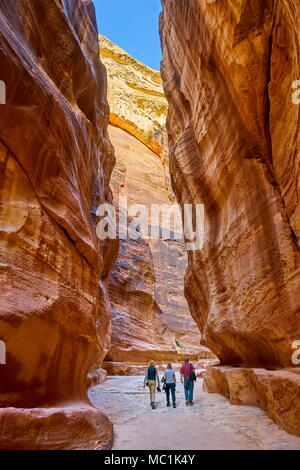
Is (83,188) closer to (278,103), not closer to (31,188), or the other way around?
(31,188)

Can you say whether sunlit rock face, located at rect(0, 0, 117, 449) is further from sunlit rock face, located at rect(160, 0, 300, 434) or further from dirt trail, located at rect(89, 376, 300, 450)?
sunlit rock face, located at rect(160, 0, 300, 434)

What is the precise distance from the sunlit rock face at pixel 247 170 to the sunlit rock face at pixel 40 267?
138 inches

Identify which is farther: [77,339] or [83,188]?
[83,188]

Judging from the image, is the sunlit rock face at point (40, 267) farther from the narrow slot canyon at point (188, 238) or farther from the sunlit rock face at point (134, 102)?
the sunlit rock face at point (134, 102)

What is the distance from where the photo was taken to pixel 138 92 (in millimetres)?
53750

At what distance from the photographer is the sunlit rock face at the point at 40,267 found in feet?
13.4

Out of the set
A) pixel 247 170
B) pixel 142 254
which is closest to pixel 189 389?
pixel 247 170

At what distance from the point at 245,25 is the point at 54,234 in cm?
588

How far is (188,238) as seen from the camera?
12516 millimetres

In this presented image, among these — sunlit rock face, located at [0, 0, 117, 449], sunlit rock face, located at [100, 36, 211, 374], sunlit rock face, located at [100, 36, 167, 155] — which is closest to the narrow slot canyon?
sunlit rock face, located at [0, 0, 117, 449]

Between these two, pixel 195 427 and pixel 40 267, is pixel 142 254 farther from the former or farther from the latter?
pixel 40 267

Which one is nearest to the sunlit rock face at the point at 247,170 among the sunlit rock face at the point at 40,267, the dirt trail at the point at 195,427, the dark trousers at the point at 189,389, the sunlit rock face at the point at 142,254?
the dirt trail at the point at 195,427
